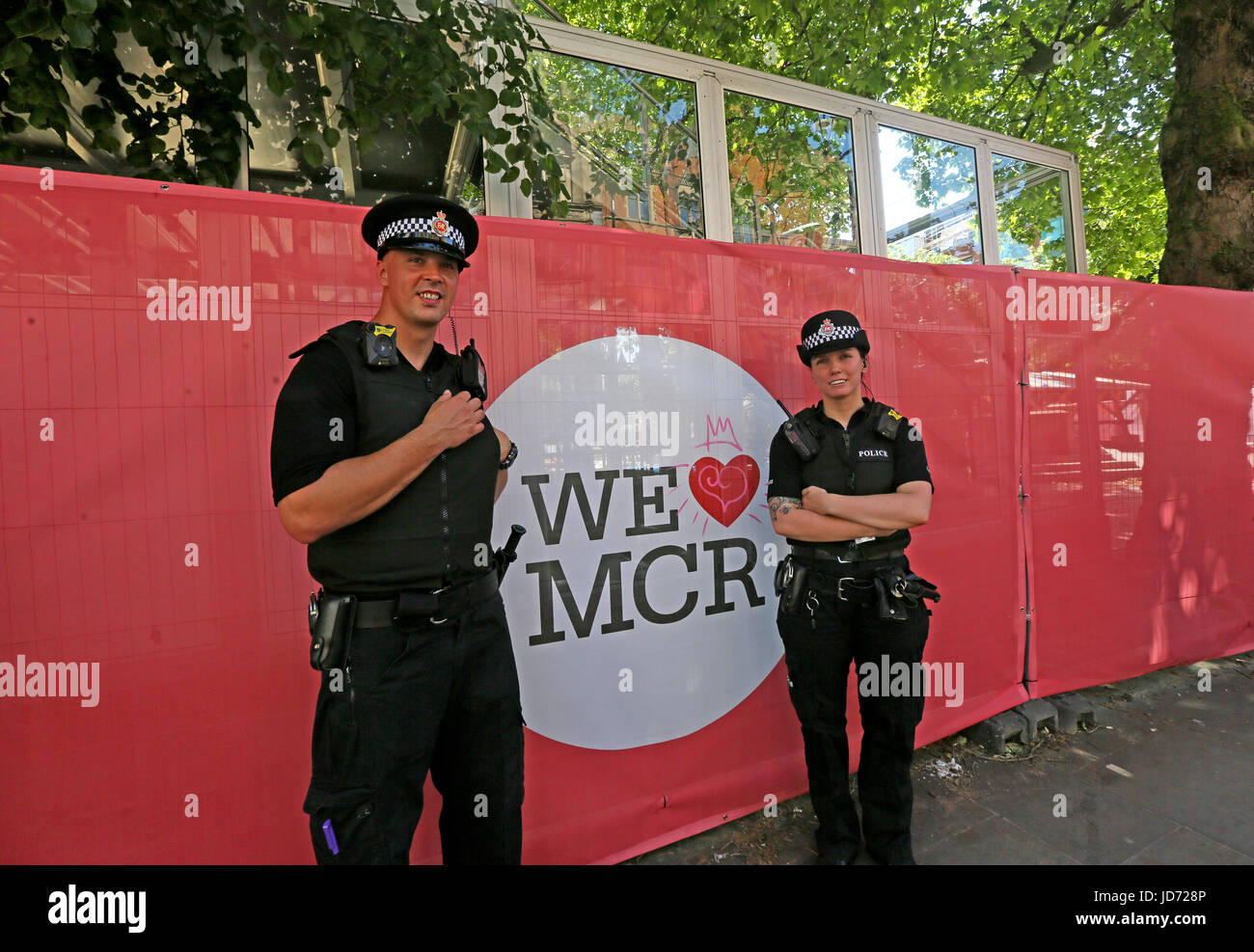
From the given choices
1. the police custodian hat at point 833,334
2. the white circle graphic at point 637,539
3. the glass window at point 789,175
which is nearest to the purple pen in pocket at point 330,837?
the white circle graphic at point 637,539

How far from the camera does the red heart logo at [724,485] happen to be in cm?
289

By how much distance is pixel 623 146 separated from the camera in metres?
4.27

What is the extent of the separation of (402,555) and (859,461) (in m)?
1.80

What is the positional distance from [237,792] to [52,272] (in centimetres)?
177

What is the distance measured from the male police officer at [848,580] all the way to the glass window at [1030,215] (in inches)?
173

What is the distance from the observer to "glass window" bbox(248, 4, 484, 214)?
4.03 meters

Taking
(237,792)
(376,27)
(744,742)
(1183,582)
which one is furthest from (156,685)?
(1183,582)

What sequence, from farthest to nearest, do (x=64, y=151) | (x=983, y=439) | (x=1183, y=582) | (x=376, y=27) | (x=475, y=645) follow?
(x=1183, y=582) < (x=64, y=151) < (x=983, y=439) < (x=376, y=27) < (x=475, y=645)

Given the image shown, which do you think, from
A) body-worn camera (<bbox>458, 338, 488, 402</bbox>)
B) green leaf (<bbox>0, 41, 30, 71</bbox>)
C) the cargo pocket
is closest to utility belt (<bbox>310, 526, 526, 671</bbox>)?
the cargo pocket

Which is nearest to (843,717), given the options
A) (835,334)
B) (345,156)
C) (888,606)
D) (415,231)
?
(888,606)

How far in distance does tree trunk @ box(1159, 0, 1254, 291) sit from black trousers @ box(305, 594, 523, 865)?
6413 mm

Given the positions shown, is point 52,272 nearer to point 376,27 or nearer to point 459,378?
point 459,378

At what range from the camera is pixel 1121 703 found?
4.00 m

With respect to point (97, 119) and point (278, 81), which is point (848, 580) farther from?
point (97, 119)
